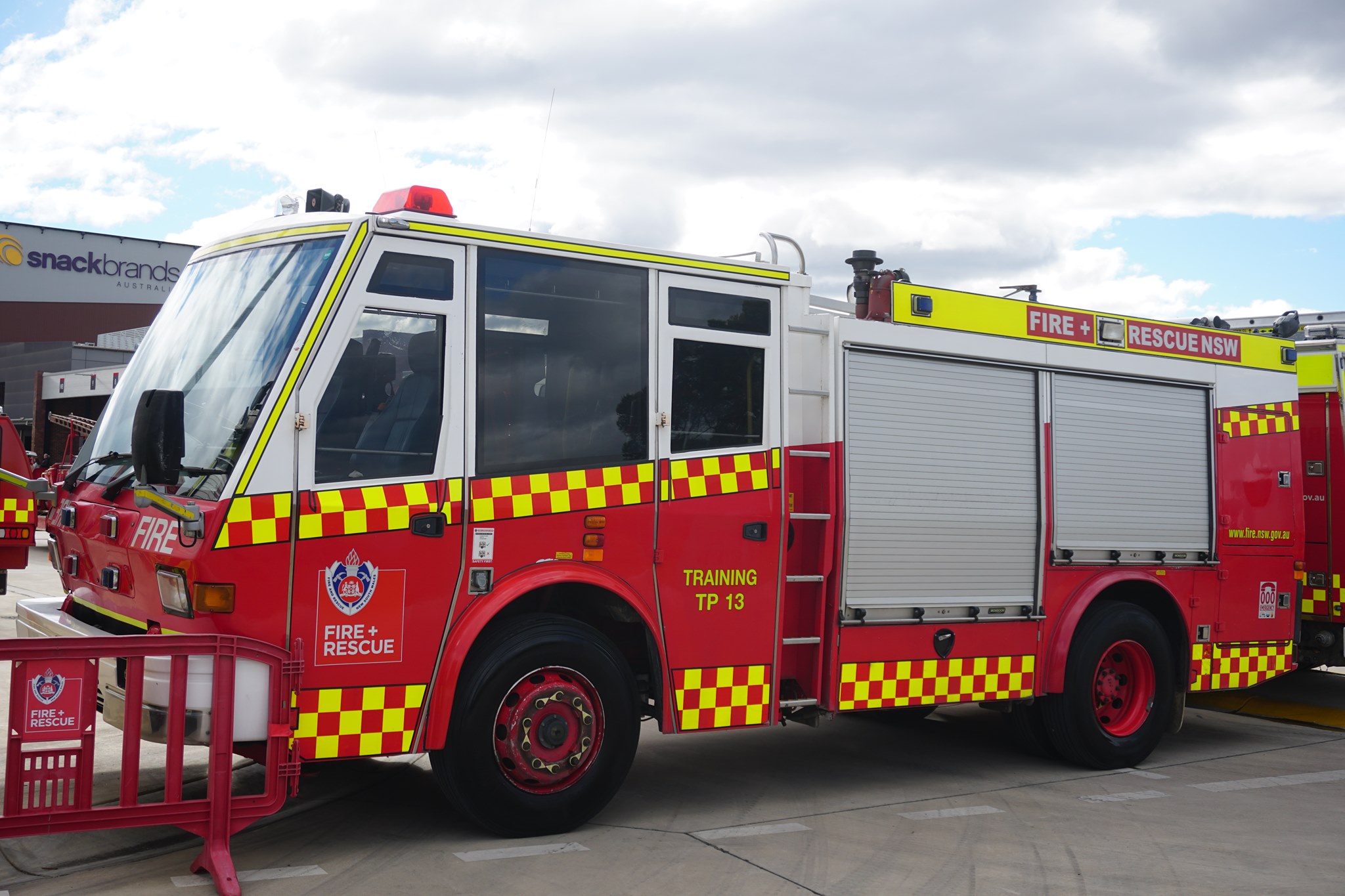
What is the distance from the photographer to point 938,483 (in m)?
7.24

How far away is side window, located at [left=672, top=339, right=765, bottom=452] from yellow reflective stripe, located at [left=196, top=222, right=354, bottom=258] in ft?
5.81

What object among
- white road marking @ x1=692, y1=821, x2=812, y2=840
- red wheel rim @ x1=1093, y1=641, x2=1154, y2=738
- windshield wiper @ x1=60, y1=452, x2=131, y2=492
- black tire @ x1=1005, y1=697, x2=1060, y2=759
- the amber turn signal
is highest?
windshield wiper @ x1=60, y1=452, x2=131, y2=492

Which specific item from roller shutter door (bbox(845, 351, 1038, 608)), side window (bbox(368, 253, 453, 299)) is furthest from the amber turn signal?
roller shutter door (bbox(845, 351, 1038, 608))

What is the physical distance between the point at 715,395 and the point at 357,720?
7.92ft

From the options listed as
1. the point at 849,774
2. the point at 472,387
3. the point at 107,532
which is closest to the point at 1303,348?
the point at 849,774

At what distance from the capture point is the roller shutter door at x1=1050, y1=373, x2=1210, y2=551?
7.82 meters

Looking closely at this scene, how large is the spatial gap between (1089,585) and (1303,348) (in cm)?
392

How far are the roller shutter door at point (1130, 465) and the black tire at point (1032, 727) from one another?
112 centimetres

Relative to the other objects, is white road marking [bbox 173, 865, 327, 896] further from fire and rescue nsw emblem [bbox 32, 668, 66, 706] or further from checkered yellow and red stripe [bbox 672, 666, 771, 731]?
checkered yellow and red stripe [bbox 672, 666, 771, 731]

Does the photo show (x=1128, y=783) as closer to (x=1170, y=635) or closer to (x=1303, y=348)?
(x=1170, y=635)

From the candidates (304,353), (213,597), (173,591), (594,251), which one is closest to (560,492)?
(594,251)

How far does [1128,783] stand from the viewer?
7621mm

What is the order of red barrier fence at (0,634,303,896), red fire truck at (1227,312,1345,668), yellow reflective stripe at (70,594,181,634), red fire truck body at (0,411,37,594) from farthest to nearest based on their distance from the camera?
red fire truck body at (0,411,37,594) < red fire truck at (1227,312,1345,668) < yellow reflective stripe at (70,594,181,634) < red barrier fence at (0,634,303,896)

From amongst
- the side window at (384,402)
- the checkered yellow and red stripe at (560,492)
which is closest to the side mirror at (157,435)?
the side window at (384,402)
